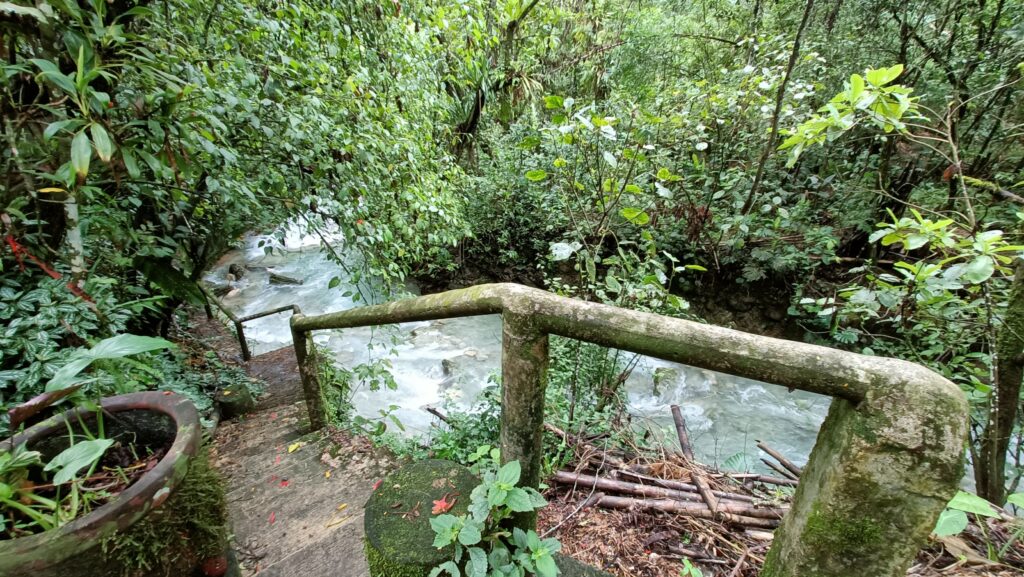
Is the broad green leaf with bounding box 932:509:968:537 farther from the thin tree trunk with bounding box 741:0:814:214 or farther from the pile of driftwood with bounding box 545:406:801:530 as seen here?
the thin tree trunk with bounding box 741:0:814:214

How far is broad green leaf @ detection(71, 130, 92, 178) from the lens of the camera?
1144 millimetres

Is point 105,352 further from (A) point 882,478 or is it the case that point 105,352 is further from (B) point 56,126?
(A) point 882,478

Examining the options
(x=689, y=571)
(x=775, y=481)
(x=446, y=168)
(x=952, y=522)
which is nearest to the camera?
(x=952, y=522)

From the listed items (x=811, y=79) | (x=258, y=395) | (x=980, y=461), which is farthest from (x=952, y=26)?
(x=258, y=395)

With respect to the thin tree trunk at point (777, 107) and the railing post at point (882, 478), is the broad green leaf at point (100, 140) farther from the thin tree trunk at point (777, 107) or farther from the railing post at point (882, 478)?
the thin tree trunk at point (777, 107)

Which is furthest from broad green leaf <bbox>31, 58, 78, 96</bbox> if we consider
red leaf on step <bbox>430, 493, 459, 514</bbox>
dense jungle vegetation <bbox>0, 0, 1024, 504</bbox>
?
red leaf on step <bbox>430, 493, 459, 514</bbox>

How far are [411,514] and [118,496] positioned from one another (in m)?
0.72

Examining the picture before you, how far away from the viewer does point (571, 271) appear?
7430mm

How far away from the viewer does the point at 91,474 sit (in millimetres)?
1082

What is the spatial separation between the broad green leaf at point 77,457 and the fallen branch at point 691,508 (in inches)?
70.6

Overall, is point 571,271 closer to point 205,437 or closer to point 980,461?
point 980,461

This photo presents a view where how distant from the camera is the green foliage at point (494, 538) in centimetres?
90

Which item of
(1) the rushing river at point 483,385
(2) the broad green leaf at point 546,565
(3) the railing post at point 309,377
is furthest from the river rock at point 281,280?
(2) the broad green leaf at point 546,565

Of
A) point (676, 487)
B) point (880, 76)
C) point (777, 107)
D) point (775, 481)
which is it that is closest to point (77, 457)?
point (676, 487)
